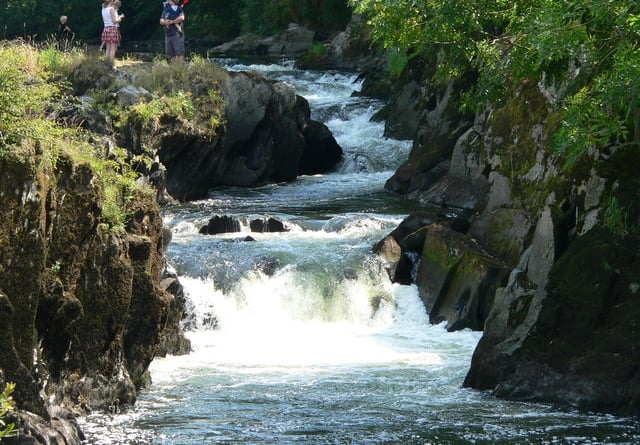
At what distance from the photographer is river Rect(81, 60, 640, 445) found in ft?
39.3

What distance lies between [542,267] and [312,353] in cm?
385

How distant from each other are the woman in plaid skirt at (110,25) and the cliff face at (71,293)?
522 inches

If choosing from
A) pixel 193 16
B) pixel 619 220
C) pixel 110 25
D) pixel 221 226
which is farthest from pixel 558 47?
pixel 193 16

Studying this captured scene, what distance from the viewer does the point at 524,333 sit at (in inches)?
550

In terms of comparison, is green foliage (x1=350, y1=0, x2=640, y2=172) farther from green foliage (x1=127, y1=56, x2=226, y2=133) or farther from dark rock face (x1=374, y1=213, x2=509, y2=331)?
green foliage (x1=127, y1=56, x2=226, y2=133)

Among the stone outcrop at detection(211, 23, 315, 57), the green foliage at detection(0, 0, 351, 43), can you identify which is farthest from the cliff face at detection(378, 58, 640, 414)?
the green foliage at detection(0, 0, 351, 43)

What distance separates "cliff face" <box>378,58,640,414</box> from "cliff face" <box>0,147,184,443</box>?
398cm

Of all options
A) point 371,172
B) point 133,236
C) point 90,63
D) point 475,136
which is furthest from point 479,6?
point 371,172

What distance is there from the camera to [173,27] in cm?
2827

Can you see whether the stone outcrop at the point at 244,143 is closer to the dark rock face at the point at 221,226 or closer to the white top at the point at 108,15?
the white top at the point at 108,15

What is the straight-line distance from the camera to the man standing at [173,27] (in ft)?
89.9

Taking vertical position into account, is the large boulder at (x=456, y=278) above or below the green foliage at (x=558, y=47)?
below

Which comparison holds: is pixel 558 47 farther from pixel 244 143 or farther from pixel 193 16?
pixel 193 16

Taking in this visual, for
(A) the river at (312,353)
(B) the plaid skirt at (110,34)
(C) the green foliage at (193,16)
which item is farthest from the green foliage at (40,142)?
(C) the green foliage at (193,16)
